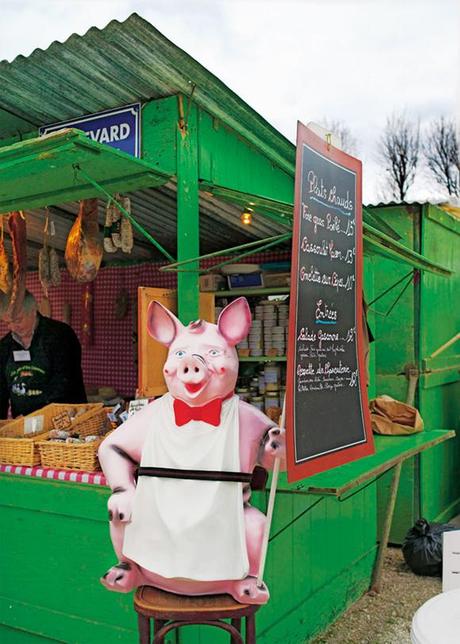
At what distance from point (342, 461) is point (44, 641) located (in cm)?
201

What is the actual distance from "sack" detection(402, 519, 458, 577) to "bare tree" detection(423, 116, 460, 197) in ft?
59.3

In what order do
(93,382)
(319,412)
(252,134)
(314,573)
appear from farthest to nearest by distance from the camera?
(93,382), (314,573), (252,134), (319,412)

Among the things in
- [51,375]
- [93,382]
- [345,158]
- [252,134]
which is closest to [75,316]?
[93,382]

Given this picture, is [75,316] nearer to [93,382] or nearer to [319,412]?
[93,382]

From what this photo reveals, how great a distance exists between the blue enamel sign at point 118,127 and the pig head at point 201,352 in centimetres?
126

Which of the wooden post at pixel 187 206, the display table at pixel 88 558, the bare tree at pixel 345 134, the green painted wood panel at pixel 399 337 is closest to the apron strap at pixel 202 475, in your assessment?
the display table at pixel 88 558

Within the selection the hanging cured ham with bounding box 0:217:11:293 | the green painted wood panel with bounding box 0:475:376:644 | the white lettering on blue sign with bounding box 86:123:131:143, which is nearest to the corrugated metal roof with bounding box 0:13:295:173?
the white lettering on blue sign with bounding box 86:123:131:143

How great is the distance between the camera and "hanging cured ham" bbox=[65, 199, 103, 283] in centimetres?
405

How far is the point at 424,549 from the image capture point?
5.65 metres

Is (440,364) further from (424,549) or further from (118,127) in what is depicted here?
(118,127)

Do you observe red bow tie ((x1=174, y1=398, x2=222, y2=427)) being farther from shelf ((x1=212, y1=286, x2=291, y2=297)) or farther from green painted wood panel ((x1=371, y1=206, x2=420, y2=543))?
green painted wood panel ((x1=371, y1=206, x2=420, y2=543))

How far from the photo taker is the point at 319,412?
2.95 metres

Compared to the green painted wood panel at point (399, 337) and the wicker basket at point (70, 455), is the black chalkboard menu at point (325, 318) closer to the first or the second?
the wicker basket at point (70, 455)

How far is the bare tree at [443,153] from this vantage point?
2242 cm
